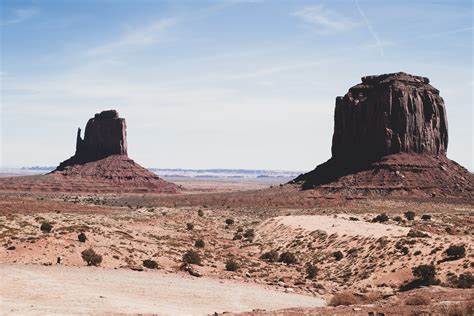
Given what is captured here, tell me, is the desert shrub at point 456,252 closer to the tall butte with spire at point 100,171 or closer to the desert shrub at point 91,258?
the desert shrub at point 91,258

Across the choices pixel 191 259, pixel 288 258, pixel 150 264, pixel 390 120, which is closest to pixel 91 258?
pixel 150 264

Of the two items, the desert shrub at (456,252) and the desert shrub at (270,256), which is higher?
the desert shrub at (456,252)

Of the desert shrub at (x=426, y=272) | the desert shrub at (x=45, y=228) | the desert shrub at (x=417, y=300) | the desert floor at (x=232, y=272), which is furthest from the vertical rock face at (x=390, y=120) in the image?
the desert shrub at (x=417, y=300)

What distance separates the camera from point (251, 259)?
146ft

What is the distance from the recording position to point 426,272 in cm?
3133

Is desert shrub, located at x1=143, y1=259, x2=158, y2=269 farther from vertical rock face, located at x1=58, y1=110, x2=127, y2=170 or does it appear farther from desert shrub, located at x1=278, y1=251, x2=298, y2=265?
vertical rock face, located at x1=58, y1=110, x2=127, y2=170

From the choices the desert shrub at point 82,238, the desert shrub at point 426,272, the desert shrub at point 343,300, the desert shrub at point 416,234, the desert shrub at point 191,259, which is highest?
the desert shrub at point 416,234

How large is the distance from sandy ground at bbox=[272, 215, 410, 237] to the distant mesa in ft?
154

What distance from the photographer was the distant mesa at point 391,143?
353ft

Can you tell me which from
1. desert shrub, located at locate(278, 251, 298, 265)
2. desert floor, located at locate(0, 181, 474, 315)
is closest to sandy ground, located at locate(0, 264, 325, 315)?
desert floor, located at locate(0, 181, 474, 315)

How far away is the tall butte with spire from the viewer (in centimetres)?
16288

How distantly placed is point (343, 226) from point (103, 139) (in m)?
151

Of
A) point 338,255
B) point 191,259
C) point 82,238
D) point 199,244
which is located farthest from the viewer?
point 199,244

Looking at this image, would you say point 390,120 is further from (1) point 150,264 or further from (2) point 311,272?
(1) point 150,264
